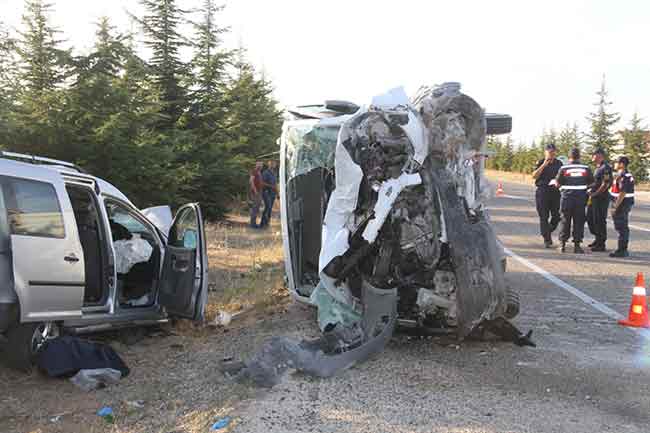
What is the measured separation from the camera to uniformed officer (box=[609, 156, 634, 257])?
10.5 metres

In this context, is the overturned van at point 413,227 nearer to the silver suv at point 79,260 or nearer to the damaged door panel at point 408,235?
the damaged door panel at point 408,235

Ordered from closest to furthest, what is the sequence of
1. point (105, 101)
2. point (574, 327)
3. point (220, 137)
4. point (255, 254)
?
point (574, 327) < point (255, 254) < point (105, 101) < point (220, 137)

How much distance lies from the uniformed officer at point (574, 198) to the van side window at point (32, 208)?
8742mm

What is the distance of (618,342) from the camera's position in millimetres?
5691

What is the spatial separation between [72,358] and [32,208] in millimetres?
1326

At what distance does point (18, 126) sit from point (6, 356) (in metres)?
8.31

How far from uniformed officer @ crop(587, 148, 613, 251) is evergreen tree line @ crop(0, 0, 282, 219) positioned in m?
9.05

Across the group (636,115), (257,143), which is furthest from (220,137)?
(636,115)

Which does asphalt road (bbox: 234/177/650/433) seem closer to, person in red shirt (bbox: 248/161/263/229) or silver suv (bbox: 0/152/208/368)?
silver suv (bbox: 0/152/208/368)

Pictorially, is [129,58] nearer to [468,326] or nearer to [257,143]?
[257,143]

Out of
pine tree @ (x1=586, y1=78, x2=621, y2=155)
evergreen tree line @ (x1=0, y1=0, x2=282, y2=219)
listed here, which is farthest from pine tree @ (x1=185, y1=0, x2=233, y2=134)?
pine tree @ (x1=586, y1=78, x2=621, y2=155)

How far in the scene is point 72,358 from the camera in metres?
5.17

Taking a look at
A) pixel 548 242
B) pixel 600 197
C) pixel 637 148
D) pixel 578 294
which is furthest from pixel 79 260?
pixel 637 148

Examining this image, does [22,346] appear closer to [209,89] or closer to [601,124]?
[209,89]
